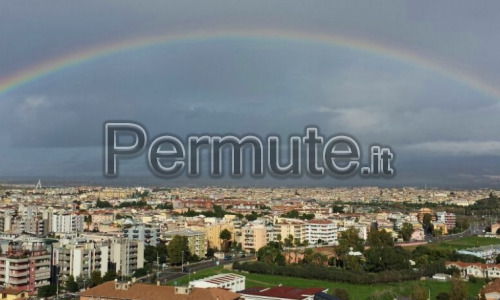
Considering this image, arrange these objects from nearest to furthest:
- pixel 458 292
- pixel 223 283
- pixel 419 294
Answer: pixel 419 294 < pixel 458 292 < pixel 223 283

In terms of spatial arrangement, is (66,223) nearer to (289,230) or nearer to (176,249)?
(176,249)

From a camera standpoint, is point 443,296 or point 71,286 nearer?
point 443,296

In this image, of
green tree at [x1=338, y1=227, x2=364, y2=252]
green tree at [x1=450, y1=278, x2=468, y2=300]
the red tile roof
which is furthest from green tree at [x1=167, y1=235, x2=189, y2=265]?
green tree at [x1=450, y1=278, x2=468, y2=300]

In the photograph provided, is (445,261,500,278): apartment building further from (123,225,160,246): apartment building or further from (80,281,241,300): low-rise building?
(123,225,160,246): apartment building

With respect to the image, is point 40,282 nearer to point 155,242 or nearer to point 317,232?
point 155,242

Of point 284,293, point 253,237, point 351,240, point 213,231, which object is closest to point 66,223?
point 213,231

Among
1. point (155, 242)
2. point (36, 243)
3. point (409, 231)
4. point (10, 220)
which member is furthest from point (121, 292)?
point (409, 231)
